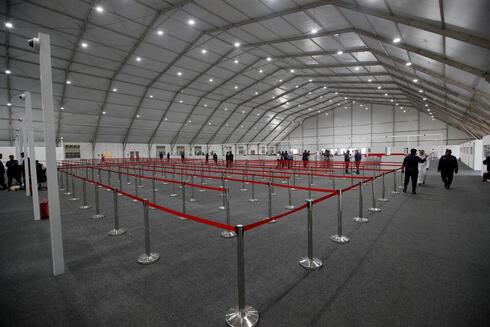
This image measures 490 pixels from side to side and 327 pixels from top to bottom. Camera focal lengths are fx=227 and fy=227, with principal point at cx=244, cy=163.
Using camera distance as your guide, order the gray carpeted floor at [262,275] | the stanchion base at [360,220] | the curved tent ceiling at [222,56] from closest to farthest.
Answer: the gray carpeted floor at [262,275] → the stanchion base at [360,220] → the curved tent ceiling at [222,56]

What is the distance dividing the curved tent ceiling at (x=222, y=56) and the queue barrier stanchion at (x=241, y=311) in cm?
825

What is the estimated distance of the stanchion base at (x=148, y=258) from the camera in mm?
3833

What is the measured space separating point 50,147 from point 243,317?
374 cm

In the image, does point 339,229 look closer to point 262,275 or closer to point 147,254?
point 262,275

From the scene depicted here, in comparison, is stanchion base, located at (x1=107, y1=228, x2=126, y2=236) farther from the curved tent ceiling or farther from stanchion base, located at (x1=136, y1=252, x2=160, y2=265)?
the curved tent ceiling

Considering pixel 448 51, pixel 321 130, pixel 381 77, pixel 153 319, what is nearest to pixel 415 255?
pixel 153 319

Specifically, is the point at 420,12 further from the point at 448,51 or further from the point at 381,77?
the point at 381,77

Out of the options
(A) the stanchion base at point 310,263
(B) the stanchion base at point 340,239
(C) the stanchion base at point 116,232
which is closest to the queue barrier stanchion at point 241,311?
(A) the stanchion base at point 310,263

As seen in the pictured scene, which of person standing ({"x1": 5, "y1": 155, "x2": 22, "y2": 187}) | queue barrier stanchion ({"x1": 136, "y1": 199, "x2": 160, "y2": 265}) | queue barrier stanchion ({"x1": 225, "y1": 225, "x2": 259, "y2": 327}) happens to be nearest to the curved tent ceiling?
queue barrier stanchion ({"x1": 225, "y1": 225, "x2": 259, "y2": 327})

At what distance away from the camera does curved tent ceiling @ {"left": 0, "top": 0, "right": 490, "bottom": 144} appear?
398 inches

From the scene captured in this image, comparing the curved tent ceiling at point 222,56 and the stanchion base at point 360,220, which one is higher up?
the curved tent ceiling at point 222,56

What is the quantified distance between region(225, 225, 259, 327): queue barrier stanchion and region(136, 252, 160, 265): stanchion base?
188 cm

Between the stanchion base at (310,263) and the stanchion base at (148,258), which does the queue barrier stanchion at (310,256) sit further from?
the stanchion base at (148,258)

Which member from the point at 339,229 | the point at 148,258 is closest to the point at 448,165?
the point at 339,229
